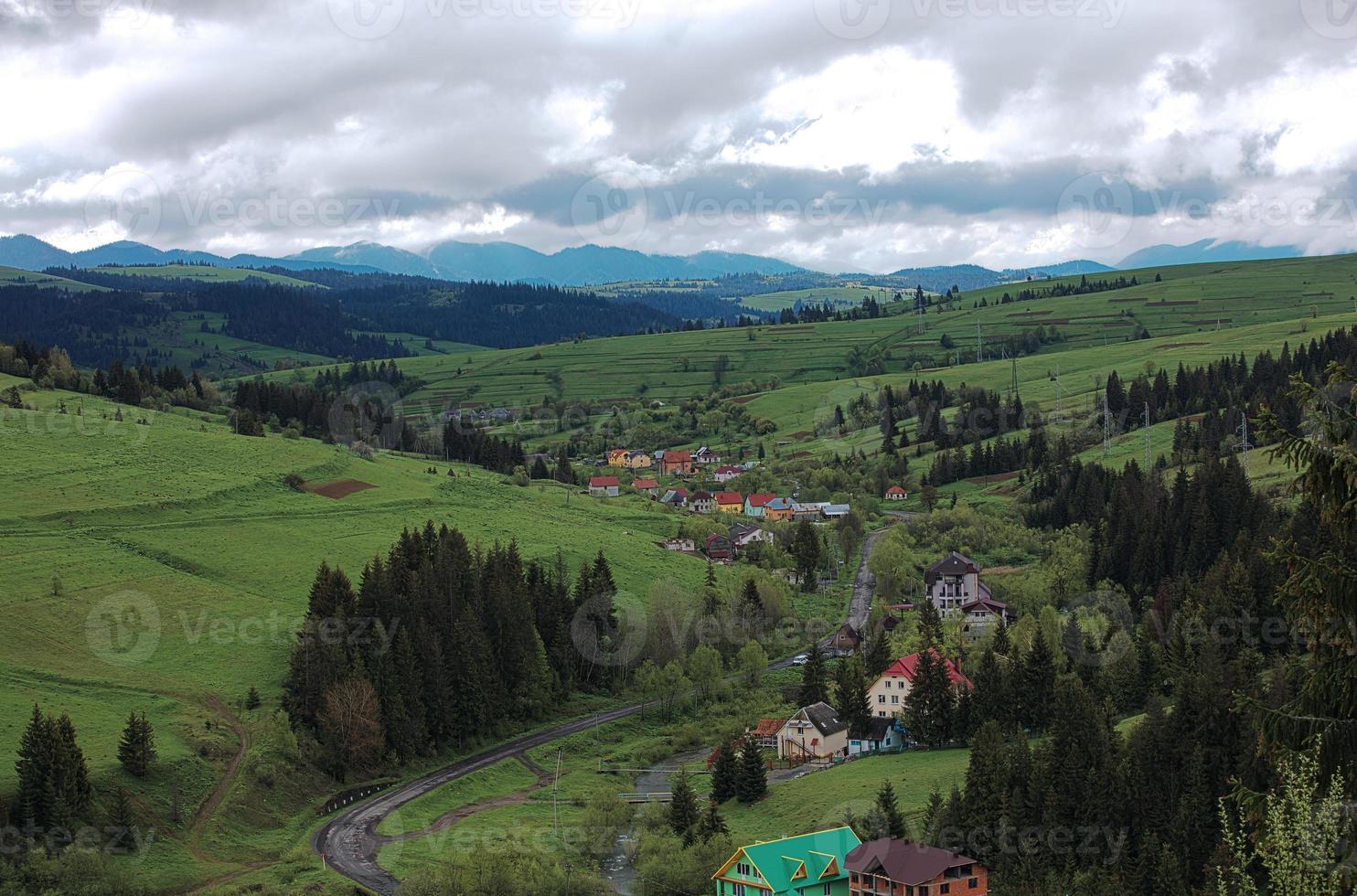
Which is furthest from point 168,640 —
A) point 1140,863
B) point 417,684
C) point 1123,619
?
point 1123,619

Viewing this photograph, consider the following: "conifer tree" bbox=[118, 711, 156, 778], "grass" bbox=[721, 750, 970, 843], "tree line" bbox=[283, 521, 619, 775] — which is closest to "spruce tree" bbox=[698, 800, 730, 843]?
"grass" bbox=[721, 750, 970, 843]

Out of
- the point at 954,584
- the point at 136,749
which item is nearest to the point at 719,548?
the point at 954,584

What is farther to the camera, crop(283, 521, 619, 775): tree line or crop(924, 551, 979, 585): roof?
crop(924, 551, 979, 585): roof

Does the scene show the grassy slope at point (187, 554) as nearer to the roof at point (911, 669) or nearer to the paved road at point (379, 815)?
the paved road at point (379, 815)

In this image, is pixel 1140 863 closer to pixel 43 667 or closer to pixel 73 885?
pixel 73 885

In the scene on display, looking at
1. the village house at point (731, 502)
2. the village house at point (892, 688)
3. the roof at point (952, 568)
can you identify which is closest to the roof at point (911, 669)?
the village house at point (892, 688)

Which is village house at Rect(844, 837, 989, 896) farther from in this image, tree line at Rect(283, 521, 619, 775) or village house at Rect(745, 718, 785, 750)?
tree line at Rect(283, 521, 619, 775)

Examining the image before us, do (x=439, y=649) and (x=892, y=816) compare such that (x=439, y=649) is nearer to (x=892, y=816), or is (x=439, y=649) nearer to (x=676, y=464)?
(x=892, y=816)
